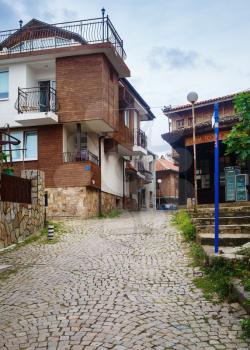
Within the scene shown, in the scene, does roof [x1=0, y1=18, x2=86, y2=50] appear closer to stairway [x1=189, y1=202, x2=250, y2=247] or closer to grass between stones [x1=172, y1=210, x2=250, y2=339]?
stairway [x1=189, y1=202, x2=250, y2=247]

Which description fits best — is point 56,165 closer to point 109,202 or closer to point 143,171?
point 109,202

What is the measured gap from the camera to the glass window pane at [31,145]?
21359mm

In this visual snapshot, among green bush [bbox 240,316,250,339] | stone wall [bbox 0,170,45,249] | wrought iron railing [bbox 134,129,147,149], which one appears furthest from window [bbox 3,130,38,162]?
green bush [bbox 240,316,250,339]

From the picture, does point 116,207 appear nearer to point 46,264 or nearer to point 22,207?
point 22,207

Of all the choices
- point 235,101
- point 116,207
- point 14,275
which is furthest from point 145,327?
point 116,207

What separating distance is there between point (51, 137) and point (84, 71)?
3.65 metres

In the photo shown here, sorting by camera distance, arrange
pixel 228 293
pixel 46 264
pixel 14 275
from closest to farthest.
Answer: pixel 228 293
pixel 14 275
pixel 46 264

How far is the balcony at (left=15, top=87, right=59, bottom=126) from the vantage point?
20078 millimetres

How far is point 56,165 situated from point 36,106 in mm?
3313

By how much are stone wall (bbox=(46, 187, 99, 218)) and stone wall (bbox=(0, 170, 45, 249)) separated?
494cm

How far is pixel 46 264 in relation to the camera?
31.3ft

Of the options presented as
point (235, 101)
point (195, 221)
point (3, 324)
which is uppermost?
point (235, 101)

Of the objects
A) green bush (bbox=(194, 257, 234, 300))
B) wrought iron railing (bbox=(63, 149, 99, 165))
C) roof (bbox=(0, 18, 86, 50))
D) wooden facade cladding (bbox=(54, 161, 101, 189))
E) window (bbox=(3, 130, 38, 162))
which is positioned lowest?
green bush (bbox=(194, 257, 234, 300))

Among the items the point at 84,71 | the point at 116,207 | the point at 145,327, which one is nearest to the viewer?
the point at 145,327
